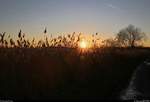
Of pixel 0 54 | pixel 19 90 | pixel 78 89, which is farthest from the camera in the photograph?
pixel 0 54

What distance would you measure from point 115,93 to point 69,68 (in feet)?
10.4

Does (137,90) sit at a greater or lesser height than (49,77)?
lesser

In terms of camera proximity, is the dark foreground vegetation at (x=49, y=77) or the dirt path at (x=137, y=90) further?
the dirt path at (x=137, y=90)

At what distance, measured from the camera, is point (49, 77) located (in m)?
14.4

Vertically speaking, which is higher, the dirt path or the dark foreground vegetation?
the dark foreground vegetation

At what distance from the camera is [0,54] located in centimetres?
1659

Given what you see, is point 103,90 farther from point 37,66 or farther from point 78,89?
point 37,66

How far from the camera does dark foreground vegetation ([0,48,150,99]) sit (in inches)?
501

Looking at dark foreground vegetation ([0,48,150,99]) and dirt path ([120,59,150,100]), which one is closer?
dark foreground vegetation ([0,48,150,99])

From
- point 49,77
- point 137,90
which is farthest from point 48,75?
point 137,90

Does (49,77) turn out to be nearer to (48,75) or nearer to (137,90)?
(48,75)

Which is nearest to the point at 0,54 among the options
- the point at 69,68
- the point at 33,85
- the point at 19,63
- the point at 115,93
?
the point at 19,63

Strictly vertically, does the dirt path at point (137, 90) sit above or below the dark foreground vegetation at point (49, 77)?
below

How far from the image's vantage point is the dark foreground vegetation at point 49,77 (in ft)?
41.8
